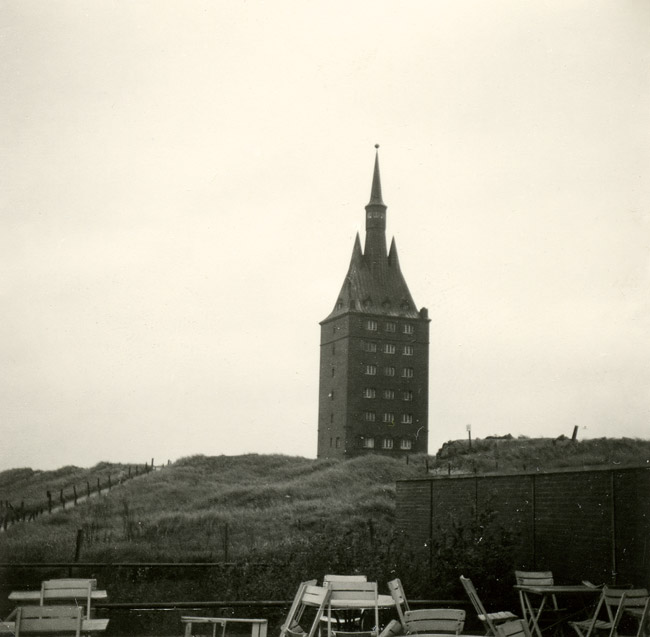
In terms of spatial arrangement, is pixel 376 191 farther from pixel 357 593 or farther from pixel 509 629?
pixel 509 629

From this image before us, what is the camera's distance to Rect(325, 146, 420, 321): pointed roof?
76.6 meters

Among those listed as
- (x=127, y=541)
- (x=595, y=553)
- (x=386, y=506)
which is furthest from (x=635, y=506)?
(x=386, y=506)

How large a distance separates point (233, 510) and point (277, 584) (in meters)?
31.5

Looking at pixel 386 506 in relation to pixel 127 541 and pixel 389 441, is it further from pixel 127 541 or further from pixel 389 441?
pixel 389 441

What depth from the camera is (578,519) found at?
12945 mm

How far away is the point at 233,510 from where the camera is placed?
43.8 meters

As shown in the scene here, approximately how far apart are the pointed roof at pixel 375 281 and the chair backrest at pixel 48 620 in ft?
226

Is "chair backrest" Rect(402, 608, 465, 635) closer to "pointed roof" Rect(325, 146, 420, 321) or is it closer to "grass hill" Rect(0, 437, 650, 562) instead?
"grass hill" Rect(0, 437, 650, 562)

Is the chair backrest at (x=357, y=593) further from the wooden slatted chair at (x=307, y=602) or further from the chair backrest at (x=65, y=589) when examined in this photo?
the chair backrest at (x=65, y=589)

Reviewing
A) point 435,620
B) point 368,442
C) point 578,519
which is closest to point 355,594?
point 435,620

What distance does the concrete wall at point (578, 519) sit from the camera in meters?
11.7

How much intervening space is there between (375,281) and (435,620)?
72.9 metres

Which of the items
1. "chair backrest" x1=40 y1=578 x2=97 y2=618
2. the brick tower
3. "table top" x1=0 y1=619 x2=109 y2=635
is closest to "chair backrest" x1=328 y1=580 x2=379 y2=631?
"table top" x1=0 y1=619 x2=109 y2=635

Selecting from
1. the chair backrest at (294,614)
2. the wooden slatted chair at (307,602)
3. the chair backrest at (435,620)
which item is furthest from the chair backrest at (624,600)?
the chair backrest at (294,614)
